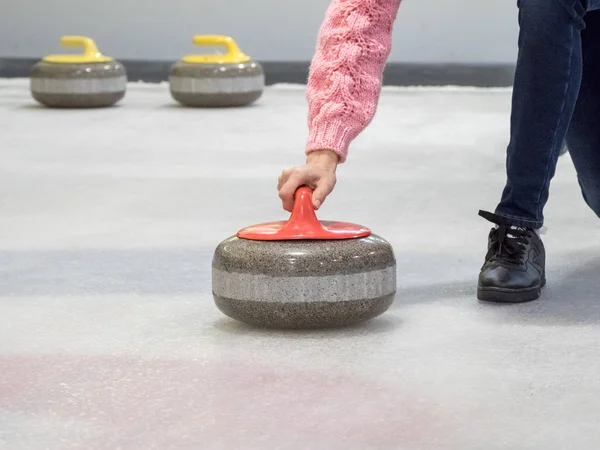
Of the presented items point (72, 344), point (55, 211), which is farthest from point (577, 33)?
point (55, 211)

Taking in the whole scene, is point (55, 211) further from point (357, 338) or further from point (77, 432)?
point (77, 432)

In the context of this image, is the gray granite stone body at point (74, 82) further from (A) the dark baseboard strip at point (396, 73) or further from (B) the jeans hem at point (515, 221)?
(B) the jeans hem at point (515, 221)

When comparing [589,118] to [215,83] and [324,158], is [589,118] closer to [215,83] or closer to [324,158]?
[324,158]

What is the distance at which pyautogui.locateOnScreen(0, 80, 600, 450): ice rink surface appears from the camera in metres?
1.14

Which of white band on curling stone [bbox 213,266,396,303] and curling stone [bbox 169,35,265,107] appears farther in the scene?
curling stone [bbox 169,35,265,107]

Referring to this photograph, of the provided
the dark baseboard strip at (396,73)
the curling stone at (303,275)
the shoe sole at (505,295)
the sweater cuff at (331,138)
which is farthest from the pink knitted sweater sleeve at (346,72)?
the dark baseboard strip at (396,73)

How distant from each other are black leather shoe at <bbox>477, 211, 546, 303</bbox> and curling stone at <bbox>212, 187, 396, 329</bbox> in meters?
0.24

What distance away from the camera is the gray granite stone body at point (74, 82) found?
180 inches

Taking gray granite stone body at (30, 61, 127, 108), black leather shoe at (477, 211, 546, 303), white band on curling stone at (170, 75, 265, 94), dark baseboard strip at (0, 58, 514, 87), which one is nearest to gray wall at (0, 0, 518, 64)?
dark baseboard strip at (0, 58, 514, 87)

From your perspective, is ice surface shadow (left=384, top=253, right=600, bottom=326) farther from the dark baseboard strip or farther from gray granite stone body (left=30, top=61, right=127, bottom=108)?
the dark baseboard strip

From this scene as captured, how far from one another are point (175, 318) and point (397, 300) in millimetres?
344

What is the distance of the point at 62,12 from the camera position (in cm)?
672

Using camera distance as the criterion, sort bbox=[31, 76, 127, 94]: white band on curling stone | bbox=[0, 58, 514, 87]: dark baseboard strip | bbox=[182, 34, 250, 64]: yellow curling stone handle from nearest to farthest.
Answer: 1. bbox=[31, 76, 127, 94]: white band on curling stone
2. bbox=[182, 34, 250, 64]: yellow curling stone handle
3. bbox=[0, 58, 514, 87]: dark baseboard strip

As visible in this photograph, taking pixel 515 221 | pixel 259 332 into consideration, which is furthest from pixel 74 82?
pixel 259 332
